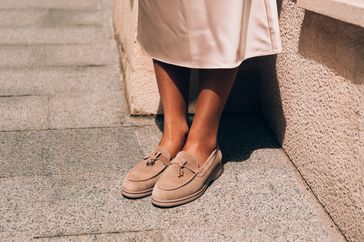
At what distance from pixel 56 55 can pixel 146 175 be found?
2152 mm

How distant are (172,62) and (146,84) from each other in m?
0.76

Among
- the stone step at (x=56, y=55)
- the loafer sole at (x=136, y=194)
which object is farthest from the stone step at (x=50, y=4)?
the loafer sole at (x=136, y=194)

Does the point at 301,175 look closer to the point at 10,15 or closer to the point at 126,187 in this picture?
the point at 126,187

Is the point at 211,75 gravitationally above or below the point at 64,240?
above

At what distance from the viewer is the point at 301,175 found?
8.14 feet

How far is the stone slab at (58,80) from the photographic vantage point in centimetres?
346

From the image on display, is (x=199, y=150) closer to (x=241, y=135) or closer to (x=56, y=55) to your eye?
(x=241, y=135)

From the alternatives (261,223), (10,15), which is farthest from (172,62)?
(10,15)

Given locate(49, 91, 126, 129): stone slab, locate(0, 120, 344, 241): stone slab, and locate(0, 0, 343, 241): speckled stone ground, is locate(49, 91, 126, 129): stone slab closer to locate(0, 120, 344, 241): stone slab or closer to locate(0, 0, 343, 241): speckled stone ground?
locate(0, 0, 343, 241): speckled stone ground

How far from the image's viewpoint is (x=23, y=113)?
123 inches

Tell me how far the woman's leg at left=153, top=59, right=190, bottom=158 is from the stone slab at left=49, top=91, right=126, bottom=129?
71 cm

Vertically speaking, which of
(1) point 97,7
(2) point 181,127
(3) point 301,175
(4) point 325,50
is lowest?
(1) point 97,7

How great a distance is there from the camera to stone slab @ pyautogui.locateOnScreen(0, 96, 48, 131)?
2.96m

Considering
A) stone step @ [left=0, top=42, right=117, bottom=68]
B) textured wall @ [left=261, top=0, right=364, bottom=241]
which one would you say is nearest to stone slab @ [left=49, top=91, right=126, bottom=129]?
stone step @ [left=0, top=42, right=117, bottom=68]
